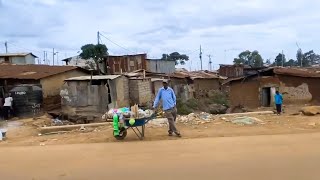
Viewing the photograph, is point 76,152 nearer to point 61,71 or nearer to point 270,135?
point 270,135

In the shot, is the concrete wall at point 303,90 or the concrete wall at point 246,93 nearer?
the concrete wall at point 303,90

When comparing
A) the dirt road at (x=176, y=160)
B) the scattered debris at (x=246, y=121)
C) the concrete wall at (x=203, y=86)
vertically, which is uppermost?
the concrete wall at (x=203, y=86)

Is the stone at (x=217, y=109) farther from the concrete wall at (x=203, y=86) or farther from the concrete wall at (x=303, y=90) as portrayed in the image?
the concrete wall at (x=303, y=90)

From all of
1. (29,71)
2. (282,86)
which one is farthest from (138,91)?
(282,86)

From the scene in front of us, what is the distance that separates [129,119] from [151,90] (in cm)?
1720

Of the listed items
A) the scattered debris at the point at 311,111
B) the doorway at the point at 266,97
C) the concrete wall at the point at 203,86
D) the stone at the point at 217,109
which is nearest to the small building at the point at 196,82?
the concrete wall at the point at 203,86

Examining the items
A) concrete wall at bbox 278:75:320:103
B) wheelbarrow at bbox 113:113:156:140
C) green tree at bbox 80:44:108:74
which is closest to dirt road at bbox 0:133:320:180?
wheelbarrow at bbox 113:113:156:140

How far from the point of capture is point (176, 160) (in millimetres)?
8305

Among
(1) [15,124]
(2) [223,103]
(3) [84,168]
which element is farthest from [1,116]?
(2) [223,103]

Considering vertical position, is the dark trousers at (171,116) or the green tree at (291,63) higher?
the green tree at (291,63)

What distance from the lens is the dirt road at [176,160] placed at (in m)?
7.31

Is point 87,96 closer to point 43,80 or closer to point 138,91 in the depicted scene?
point 43,80

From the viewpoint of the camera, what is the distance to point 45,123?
17922 mm

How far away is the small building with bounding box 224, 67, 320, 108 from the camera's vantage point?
2389 cm
